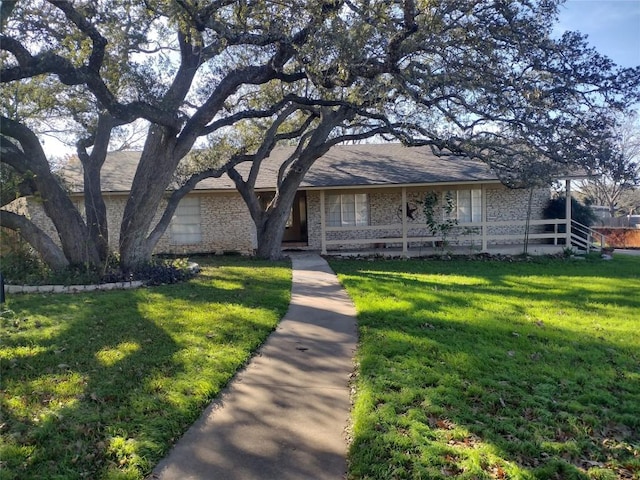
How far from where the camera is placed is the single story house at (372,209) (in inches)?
645

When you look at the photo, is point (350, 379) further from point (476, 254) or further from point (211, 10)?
point (476, 254)

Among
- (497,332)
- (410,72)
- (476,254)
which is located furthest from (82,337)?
(476,254)

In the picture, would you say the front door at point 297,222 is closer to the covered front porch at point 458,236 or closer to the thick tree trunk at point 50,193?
the covered front porch at point 458,236

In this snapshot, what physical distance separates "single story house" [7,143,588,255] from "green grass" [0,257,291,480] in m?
8.42

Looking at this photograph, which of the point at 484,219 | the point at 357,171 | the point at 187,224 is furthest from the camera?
the point at 357,171

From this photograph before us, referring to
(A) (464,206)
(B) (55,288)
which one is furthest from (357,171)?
(B) (55,288)

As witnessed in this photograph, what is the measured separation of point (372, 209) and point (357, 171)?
65.8 inches

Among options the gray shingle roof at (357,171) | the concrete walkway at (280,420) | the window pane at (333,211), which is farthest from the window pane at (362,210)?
the concrete walkway at (280,420)

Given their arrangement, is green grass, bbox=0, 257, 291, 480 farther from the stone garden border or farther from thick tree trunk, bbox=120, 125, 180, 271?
thick tree trunk, bbox=120, 125, 180, 271

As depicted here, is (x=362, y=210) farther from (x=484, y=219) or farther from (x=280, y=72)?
(x=280, y=72)

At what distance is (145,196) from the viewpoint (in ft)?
34.5

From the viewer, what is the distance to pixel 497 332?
6227 mm

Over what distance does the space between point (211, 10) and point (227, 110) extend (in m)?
6.30

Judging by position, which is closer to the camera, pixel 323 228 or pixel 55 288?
pixel 55 288
